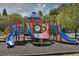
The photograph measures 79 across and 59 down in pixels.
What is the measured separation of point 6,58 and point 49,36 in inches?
26.1

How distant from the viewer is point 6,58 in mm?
5500

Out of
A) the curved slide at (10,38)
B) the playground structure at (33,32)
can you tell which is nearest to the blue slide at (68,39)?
the playground structure at (33,32)

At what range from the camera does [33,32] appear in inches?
219

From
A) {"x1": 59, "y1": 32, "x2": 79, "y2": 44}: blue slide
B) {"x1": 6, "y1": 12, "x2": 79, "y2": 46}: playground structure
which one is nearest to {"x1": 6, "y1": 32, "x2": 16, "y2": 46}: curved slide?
{"x1": 6, "y1": 12, "x2": 79, "y2": 46}: playground structure

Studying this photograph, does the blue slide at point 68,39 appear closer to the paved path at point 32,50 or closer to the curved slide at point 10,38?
the paved path at point 32,50


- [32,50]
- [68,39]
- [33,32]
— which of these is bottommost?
[32,50]

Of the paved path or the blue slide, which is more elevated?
the blue slide

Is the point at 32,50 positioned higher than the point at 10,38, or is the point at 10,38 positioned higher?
the point at 10,38

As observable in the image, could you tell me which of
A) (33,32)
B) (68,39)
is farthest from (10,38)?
(68,39)

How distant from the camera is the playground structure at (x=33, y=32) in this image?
18.1 ft

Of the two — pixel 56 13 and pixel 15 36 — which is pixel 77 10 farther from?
pixel 15 36

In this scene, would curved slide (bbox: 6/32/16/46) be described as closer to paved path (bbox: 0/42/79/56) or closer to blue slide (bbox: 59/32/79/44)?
paved path (bbox: 0/42/79/56)

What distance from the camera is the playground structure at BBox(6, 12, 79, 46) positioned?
18.1ft

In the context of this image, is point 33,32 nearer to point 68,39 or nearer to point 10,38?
point 10,38
